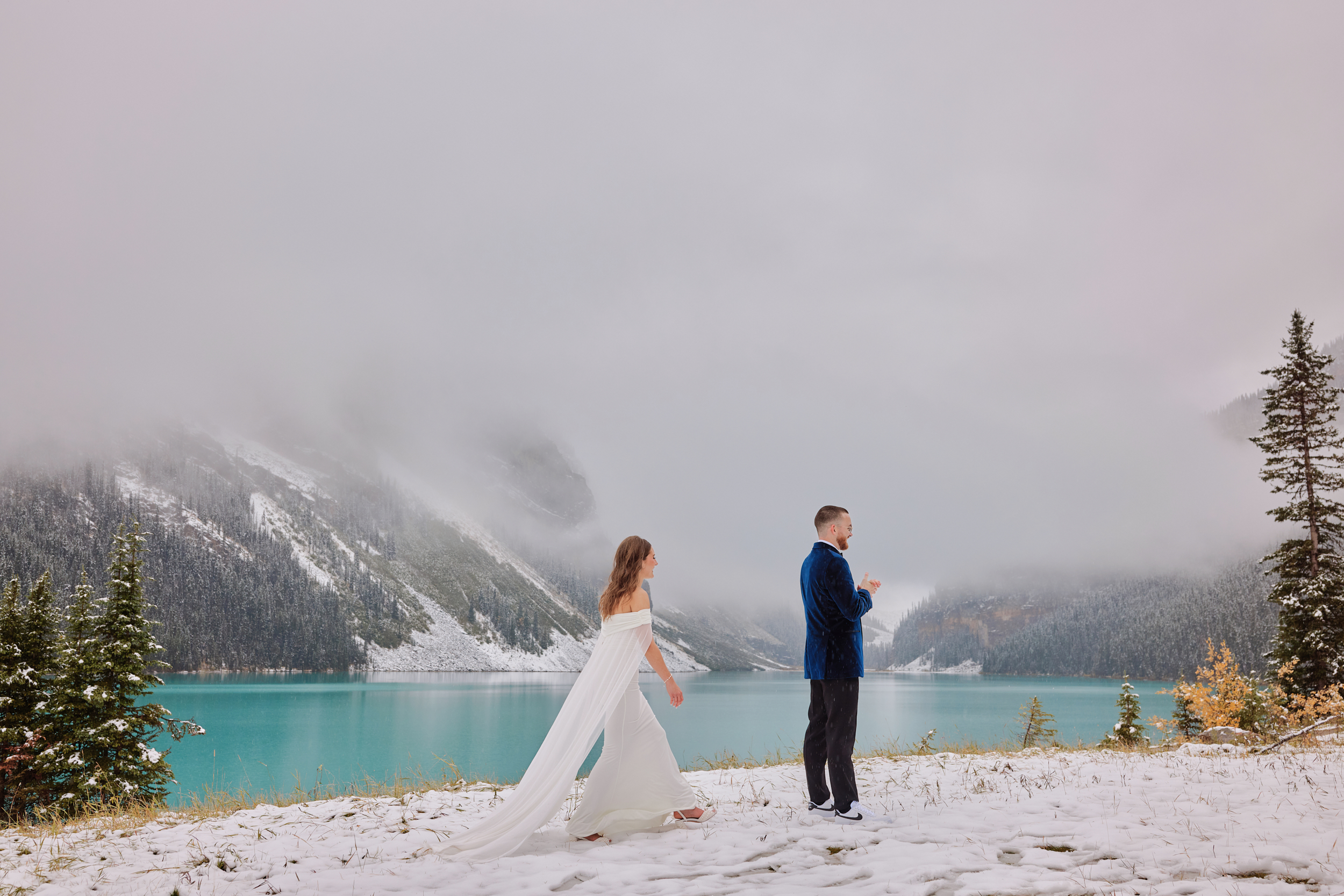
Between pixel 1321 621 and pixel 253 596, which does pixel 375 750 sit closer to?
pixel 1321 621

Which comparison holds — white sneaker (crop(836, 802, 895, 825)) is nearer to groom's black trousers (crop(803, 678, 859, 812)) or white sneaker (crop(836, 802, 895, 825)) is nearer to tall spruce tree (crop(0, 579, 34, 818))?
groom's black trousers (crop(803, 678, 859, 812))

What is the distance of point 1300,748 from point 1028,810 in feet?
22.0

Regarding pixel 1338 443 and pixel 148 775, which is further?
pixel 1338 443

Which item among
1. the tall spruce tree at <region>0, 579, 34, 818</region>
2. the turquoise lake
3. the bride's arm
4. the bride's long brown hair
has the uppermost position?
the bride's long brown hair

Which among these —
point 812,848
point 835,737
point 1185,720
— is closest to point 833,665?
point 835,737

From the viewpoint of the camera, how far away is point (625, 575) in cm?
674

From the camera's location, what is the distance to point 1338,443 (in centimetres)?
2205

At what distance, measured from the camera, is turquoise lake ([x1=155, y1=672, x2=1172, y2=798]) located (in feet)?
148

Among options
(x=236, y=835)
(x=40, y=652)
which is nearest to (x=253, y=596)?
(x=40, y=652)

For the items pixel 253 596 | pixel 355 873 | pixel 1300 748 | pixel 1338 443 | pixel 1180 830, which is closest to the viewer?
pixel 355 873

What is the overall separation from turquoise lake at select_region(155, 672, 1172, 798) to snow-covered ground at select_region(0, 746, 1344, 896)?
6885 mm

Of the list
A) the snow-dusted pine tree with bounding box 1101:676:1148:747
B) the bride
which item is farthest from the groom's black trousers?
the snow-dusted pine tree with bounding box 1101:676:1148:747

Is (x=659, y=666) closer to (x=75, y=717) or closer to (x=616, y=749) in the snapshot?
(x=616, y=749)

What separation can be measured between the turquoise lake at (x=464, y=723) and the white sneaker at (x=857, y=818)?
961 cm
